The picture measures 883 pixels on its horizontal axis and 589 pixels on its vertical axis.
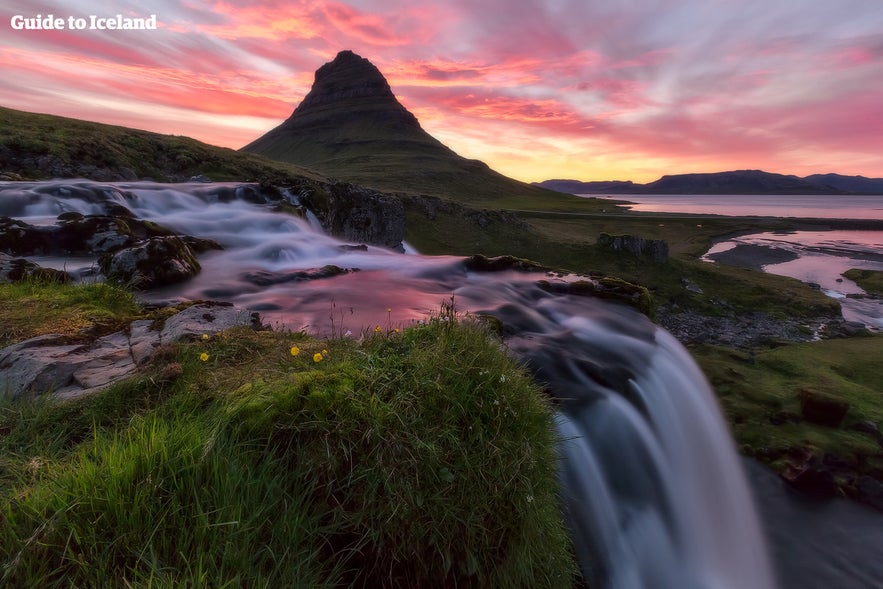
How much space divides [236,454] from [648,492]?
753 cm

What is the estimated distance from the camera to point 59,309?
6859 millimetres

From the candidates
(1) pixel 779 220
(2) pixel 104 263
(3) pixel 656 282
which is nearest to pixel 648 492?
(2) pixel 104 263

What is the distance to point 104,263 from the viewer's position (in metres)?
11.0

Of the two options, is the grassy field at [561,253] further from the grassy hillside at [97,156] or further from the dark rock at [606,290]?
the dark rock at [606,290]

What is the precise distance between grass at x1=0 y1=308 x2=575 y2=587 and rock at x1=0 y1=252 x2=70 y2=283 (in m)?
5.94

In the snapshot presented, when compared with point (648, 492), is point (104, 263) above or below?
above

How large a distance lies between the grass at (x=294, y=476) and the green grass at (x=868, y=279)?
63.0 metres

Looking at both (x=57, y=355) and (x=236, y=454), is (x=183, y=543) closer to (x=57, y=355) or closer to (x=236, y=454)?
(x=236, y=454)

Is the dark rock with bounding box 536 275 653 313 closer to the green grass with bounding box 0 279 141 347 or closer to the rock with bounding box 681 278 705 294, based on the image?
the green grass with bounding box 0 279 141 347

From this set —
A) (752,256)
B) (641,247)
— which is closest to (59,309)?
(641,247)

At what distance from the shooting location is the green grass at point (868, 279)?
48.0 m

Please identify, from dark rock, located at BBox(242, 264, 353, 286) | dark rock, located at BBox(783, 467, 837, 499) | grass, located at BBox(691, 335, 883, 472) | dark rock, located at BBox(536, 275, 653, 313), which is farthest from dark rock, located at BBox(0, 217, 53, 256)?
dark rock, located at BBox(783, 467, 837, 499)

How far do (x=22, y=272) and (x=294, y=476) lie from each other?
29.8ft

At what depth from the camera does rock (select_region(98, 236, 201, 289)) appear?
426 inches
